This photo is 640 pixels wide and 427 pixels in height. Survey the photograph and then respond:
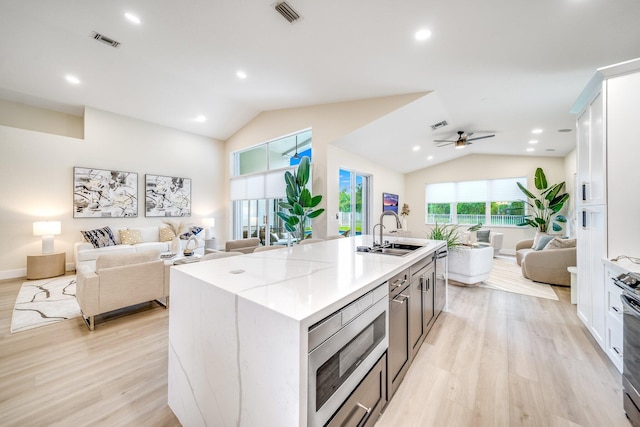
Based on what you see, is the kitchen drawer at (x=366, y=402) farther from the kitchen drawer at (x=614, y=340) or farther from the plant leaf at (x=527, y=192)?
the plant leaf at (x=527, y=192)

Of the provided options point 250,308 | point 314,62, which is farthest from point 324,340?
point 314,62

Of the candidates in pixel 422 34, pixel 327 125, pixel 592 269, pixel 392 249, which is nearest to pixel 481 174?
pixel 327 125

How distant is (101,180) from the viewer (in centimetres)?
550

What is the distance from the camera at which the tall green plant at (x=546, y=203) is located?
643 centimetres

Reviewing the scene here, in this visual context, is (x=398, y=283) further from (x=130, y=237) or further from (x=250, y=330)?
(x=130, y=237)

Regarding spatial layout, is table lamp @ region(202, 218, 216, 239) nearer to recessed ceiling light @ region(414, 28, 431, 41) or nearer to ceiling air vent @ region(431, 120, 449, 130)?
ceiling air vent @ region(431, 120, 449, 130)

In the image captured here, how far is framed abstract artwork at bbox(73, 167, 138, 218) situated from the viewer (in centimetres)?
525

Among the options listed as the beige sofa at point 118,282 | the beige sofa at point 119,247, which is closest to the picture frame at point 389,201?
the beige sofa at point 119,247

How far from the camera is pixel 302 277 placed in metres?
1.36

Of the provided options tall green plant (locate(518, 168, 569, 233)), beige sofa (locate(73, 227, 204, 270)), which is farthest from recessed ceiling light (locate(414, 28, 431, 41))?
tall green plant (locate(518, 168, 569, 233))

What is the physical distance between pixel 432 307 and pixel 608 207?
1697 millimetres

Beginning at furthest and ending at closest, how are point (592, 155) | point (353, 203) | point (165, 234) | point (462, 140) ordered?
point (353, 203) → point (165, 234) → point (462, 140) → point (592, 155)

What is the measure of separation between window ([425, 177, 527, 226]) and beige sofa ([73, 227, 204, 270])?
302 inches

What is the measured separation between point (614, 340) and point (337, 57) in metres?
4.03
